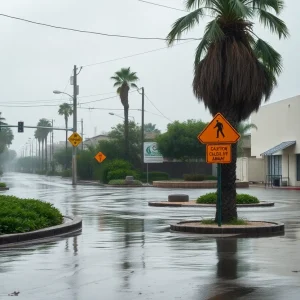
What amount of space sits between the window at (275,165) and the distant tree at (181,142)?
640cm

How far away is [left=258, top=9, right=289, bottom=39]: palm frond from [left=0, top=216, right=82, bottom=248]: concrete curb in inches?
318

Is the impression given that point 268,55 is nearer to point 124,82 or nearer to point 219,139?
point 219,139

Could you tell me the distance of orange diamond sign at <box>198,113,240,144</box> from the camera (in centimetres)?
1845

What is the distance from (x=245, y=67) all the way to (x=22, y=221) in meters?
7.50

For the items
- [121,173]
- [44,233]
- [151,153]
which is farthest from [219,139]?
[151,153]

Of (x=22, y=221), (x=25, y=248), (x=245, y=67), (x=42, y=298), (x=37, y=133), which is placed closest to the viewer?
(x=42, y=298)

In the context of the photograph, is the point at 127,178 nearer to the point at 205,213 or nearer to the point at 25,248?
the point at 205,213

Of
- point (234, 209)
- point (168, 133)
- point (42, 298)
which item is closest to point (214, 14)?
point (234, 209)

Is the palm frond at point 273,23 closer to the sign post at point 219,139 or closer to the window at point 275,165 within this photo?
the sign post at point 219,139

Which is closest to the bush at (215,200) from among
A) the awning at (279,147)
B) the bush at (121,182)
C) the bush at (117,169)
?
the awning at (279,147)

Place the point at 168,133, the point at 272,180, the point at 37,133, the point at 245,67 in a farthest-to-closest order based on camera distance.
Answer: the point at 37,133
the point at 168,133
the point at 272,180
the point at 245,67

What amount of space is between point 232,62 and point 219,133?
2.51m

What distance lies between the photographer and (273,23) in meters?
20.5

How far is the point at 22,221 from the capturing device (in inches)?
708
